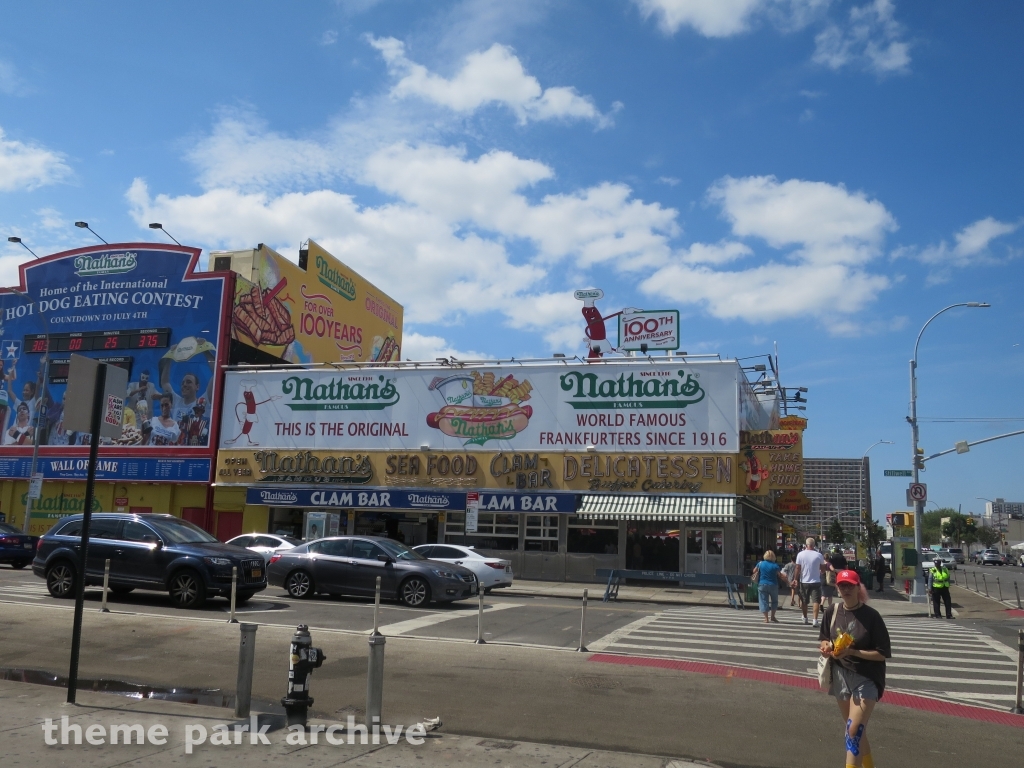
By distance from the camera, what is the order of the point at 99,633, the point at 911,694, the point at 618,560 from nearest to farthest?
the point at 911,694 < the point at 99,633 < the point at 618,560

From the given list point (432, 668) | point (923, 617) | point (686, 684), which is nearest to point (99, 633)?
point (432, 668)

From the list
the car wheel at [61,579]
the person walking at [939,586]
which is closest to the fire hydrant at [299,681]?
the car wheel at [61,579]

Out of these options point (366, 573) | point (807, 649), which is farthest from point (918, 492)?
point (366, 573)

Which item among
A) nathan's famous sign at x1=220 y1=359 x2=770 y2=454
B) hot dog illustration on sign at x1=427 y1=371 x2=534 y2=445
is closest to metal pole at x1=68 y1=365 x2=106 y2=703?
nathan's famous sign at x1=220 y1=359 x2=770 y2=454

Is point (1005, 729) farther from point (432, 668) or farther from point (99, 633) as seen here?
point (99, 633)

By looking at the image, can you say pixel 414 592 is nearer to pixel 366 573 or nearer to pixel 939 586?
pixel 366 573

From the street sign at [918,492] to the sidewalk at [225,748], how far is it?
80.4 feet

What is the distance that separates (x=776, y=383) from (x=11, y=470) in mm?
36322

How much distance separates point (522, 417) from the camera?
33.2 metres

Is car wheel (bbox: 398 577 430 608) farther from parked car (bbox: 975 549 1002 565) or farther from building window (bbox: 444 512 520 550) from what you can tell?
parked car (bbox: 975 549 1002 565)

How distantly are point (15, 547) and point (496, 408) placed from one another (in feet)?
56.2

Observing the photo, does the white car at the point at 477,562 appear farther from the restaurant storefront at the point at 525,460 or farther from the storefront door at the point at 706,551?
the storefront door at the point at 706,551

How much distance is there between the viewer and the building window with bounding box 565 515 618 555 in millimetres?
31875

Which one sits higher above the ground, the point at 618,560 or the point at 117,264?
the point at 117,264
